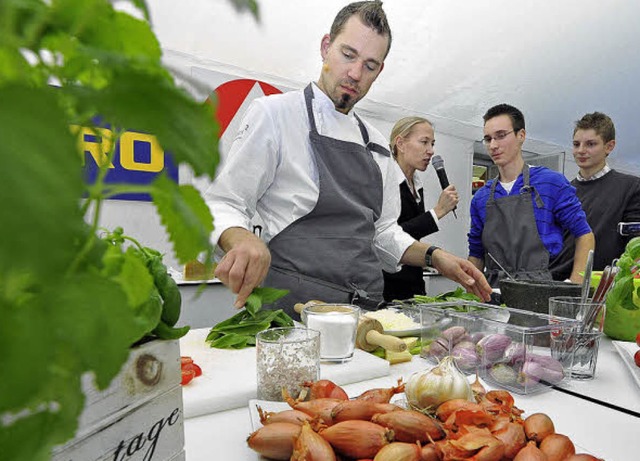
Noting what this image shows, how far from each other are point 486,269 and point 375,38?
1.57 metres

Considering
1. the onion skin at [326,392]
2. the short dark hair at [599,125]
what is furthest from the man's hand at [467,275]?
the short dark hair at [599,125]

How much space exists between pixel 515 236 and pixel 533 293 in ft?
4.30

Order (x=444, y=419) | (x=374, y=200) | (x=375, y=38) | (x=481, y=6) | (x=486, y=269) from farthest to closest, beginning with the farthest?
(x=481, y=6), (x=486, y=269), (x=374, y=200), (x=375, y=38), (x=444, y=419)

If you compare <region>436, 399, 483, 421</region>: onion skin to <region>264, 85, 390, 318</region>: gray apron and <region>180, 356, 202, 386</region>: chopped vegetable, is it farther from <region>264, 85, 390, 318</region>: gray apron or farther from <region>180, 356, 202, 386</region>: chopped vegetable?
<region>264, 85, 390, 318</region>: gray apron

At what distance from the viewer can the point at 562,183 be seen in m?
2.44

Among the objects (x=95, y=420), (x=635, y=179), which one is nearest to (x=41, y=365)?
(x=95, y=420)

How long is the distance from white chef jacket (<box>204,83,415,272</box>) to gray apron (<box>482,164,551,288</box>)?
1.25m

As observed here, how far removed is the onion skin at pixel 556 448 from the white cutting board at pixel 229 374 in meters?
0.41

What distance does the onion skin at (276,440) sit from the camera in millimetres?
545

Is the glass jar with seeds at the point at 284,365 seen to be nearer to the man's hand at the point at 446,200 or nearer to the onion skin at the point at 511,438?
the onion skin at the point at 511,438

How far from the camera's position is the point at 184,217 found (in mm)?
137

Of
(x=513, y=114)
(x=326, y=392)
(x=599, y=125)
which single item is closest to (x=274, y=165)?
(x=326, y=392)

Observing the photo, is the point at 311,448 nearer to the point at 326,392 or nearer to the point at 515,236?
the point at 326,392

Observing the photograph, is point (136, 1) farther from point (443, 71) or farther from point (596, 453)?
point (443, 71)
